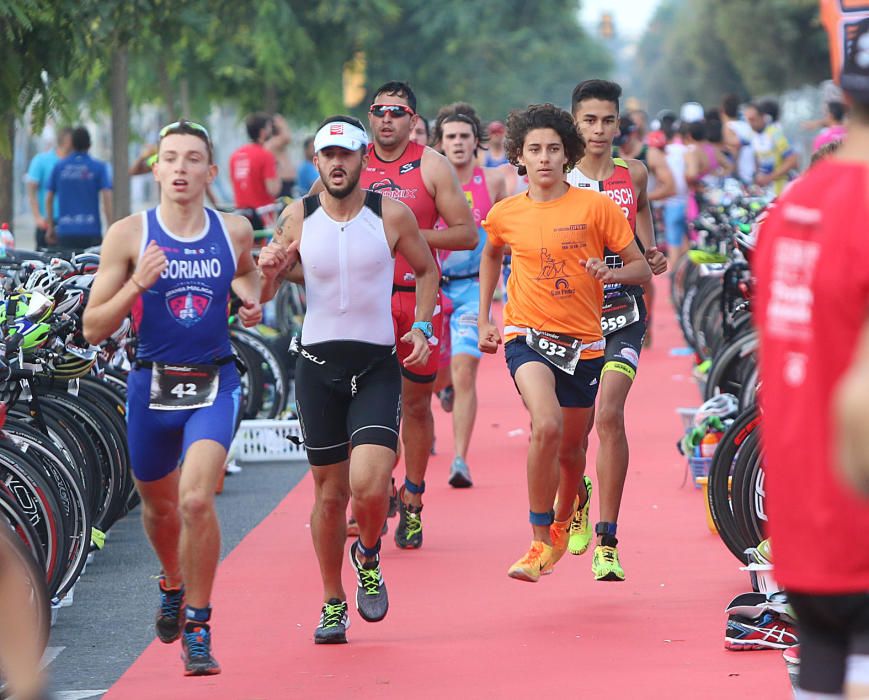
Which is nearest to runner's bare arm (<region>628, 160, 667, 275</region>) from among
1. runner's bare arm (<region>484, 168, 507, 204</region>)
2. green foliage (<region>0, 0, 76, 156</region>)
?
runner's bare arm (<region>484, 168, 507, 204</region>)

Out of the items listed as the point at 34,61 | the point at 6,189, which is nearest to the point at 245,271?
the point at 34,61

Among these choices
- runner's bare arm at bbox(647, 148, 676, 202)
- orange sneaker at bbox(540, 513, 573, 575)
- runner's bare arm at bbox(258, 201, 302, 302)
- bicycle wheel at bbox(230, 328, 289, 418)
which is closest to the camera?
runner's bare arm at bbox(258, 201, 302, 302)

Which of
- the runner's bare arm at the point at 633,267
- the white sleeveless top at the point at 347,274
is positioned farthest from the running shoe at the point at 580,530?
the white sleeveless top at the point at 347,274

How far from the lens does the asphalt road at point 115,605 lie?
7102mm

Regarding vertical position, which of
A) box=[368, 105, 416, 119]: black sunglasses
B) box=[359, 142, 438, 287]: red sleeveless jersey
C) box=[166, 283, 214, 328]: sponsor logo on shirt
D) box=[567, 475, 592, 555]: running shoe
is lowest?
box=[567, 475, 592, 555]: running shoe

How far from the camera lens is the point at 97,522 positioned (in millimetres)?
9164

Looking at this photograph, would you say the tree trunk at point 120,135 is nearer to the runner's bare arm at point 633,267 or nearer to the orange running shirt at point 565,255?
the orange running shirt at point 565,255

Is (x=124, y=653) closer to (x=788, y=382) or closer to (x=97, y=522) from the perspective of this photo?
(x=97, y=522)

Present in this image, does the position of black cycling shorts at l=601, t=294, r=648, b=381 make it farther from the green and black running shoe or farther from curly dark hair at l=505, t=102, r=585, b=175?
the green and black running shoe

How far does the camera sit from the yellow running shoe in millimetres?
7719

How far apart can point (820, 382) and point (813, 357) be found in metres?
0.06

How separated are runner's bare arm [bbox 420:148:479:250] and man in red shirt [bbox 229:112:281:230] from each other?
8591 mm

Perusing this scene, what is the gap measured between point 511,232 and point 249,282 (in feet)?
5.15

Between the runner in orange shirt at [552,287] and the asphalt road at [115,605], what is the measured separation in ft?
5.71
